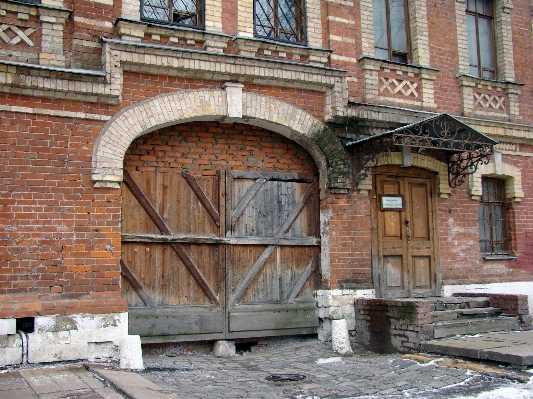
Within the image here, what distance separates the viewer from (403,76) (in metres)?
9.73

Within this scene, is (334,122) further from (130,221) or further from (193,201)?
(130,221)

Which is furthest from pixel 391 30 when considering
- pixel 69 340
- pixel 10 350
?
pixel 10 350

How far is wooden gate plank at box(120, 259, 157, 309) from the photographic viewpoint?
7613 mm

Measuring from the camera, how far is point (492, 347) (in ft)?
23.5

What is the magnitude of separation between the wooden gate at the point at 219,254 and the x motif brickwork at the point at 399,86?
7.14 feet

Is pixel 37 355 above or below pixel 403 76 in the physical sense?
below

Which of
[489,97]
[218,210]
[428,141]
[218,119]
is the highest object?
[489,97]

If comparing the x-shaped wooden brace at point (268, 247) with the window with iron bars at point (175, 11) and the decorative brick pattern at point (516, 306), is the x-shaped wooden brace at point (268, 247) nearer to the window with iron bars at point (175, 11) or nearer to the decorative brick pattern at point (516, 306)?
the window with iron bars at point (175, 11)

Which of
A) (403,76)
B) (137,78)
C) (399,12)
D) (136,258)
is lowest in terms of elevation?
(136,258)

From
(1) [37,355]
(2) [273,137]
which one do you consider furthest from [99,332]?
(2) [273,137]

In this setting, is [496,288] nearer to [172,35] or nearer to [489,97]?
[489,97]

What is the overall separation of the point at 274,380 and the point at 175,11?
5.31m

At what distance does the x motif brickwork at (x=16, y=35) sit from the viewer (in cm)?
698

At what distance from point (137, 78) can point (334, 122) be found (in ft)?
10.2
